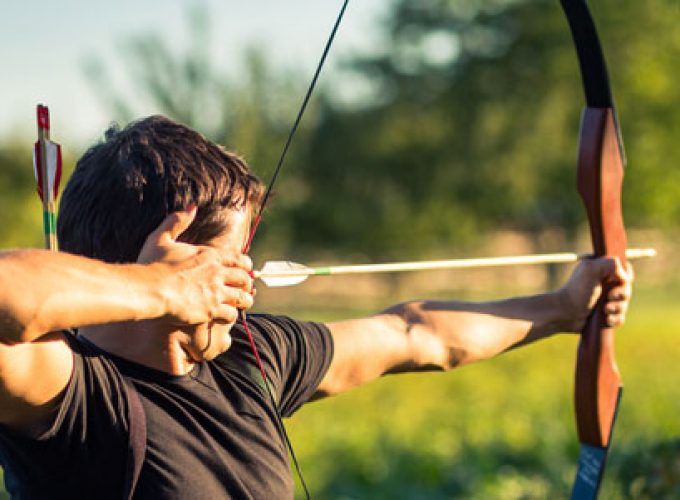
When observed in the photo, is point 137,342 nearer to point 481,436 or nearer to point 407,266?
point 407,266

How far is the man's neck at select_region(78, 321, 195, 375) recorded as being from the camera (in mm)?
1650

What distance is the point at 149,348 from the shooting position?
1.66 metres

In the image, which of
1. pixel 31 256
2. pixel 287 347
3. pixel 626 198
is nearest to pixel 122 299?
pixel 31 256

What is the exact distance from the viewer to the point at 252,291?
1.70 meters

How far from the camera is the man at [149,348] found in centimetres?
142

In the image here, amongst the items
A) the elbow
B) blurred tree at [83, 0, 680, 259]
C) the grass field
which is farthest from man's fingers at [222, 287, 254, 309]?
blurred tree at [83, 0, 680, 259]

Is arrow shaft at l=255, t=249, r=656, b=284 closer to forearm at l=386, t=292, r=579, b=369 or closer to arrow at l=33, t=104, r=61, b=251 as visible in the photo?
forearm at l=386, t=292, r=579, b=369

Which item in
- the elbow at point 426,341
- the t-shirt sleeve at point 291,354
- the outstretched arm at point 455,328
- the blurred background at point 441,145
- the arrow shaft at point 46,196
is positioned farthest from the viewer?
the blurred background at point 441,145

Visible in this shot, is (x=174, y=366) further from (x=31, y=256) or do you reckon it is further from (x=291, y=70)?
(x=291, y=70)

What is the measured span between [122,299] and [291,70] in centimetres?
2627

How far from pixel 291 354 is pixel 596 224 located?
3.55 ft

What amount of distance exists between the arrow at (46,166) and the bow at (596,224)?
4.82ft

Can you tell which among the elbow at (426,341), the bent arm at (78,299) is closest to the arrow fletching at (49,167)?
the bent arm at (78,299)

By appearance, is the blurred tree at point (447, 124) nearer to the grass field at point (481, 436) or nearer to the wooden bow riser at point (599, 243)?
the grass field at point (481, 436)
